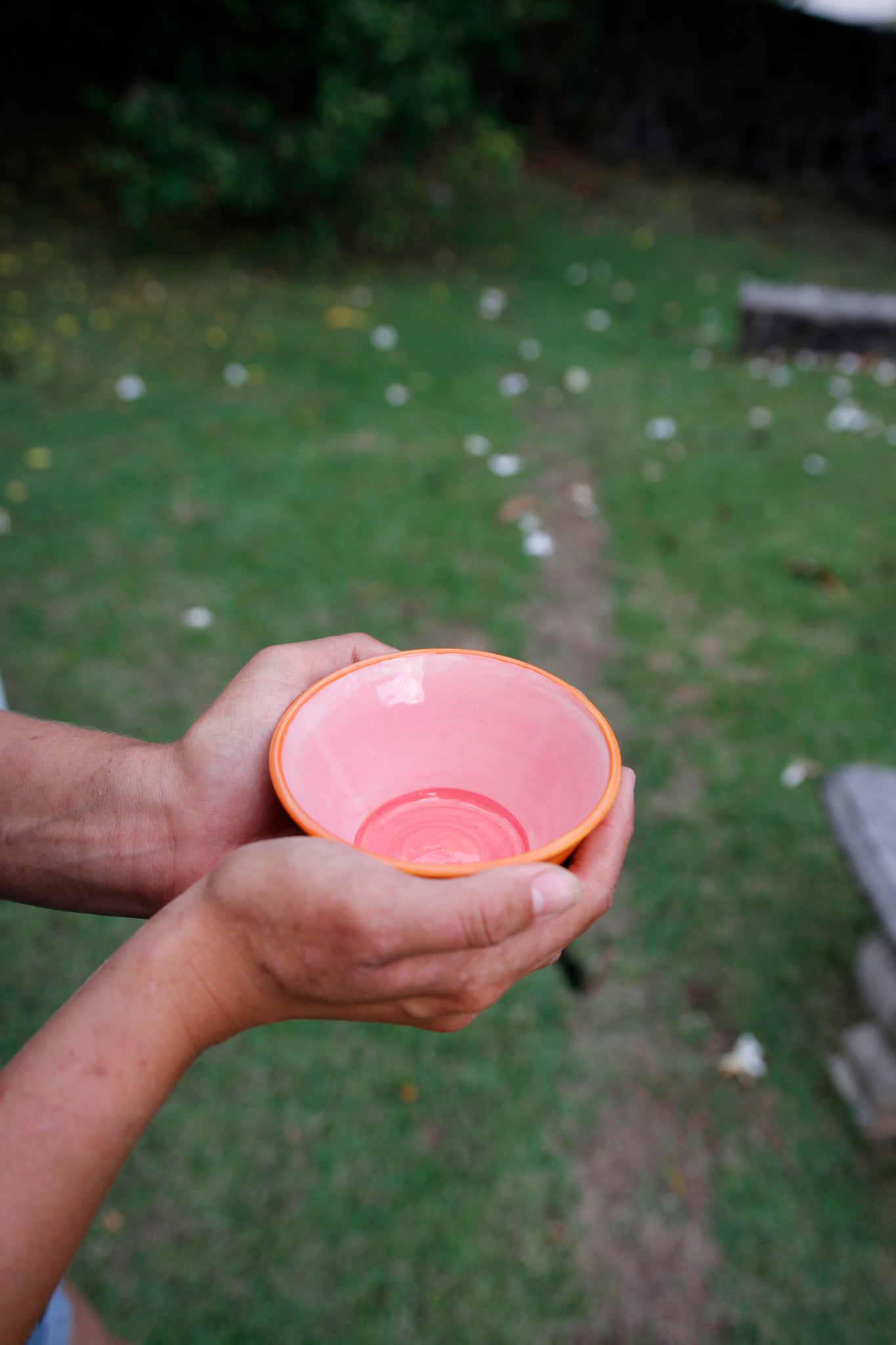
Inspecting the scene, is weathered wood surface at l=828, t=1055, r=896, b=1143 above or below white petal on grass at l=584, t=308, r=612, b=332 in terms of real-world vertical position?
below

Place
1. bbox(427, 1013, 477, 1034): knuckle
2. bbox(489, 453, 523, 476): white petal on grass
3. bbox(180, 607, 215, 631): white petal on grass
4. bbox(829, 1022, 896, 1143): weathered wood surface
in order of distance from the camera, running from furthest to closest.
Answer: bbox(489, 453, 523, 476): white petal on grass
bbox(180, 607, 215, 631): white petal on grass
bbox(829, 1022, 896, 1143): weathered wood surface
bbox(427, 1013, 477, 1034): knuckle

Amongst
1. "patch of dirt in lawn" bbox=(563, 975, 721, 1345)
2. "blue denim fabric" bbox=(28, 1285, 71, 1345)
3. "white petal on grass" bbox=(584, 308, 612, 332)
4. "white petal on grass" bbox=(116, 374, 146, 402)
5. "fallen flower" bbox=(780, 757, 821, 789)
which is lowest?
"white petal on grass" bbox=(116, 374, 146, 402)

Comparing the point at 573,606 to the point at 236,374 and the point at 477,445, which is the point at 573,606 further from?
the point at 236,374

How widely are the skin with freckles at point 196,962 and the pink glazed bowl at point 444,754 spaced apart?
0.13 m

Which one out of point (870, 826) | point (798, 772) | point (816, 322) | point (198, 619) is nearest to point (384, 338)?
point (816, 322)

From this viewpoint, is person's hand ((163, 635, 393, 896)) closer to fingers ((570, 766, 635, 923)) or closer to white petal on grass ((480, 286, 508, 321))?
fingers ((570, 766, 635, 923))

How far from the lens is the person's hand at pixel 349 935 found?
3.15 feet

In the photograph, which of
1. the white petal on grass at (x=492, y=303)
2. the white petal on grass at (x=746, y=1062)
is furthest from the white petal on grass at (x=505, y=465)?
the white petal on grass at (x=746, y=1062)

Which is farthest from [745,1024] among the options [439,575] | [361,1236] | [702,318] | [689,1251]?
[702,318]

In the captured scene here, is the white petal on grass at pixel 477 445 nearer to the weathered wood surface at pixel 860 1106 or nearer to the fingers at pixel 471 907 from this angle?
the weathered wood surface at pixel 860 1106

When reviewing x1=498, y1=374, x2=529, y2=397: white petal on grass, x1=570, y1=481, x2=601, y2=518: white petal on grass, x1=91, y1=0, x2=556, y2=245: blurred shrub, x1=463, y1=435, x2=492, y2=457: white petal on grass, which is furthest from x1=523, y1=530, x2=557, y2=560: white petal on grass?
x1=91, y1=0, x2=556, y2=245: blurred shrub

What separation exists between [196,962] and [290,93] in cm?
723

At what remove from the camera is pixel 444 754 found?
144 centimetres

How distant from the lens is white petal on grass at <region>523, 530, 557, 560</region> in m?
3.96
